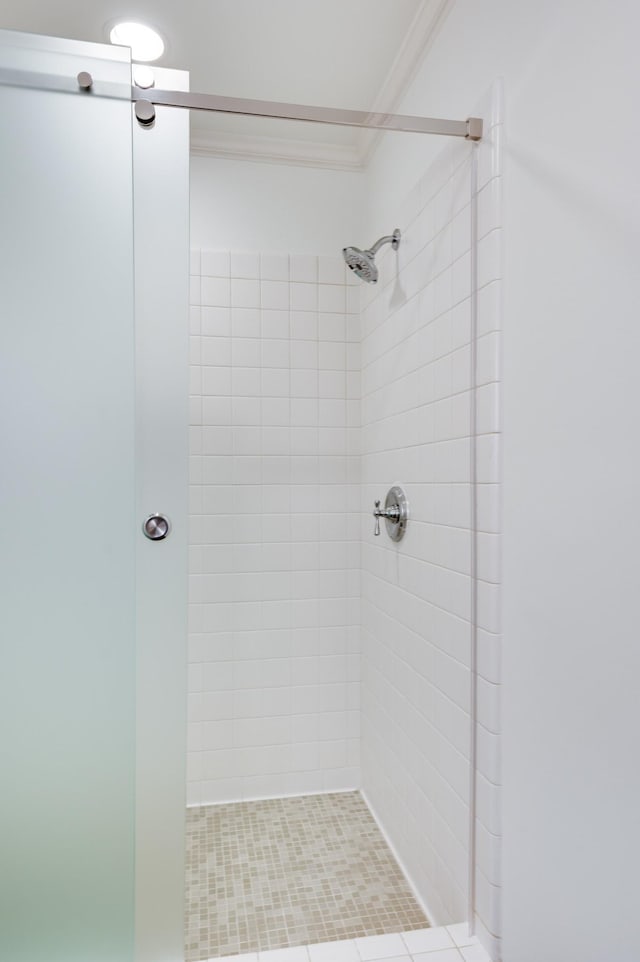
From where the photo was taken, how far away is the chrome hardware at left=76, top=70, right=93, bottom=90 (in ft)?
3.84

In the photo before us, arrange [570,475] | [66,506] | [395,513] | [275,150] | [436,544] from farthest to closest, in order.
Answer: [275,150] → [395,513] → [436,544] → [66,506] → [570,475]

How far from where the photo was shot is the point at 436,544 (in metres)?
1.60

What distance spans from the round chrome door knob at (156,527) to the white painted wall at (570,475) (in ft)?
2.32

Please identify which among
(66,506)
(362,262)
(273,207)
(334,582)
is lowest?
(334,582)

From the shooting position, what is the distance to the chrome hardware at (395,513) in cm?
184

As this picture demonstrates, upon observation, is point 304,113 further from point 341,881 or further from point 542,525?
point 341,881

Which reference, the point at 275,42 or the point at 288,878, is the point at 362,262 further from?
the point at 288,878

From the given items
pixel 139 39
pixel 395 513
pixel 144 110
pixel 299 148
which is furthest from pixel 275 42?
pixel 395 513

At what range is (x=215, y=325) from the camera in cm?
222

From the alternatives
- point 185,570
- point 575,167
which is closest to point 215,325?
A: point 185,570

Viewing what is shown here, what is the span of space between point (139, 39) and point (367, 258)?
91cm

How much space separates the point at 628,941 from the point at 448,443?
102 cm

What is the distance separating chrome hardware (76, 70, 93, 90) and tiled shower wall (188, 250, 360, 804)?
3.37 ft

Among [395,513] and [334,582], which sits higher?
[395,513]
